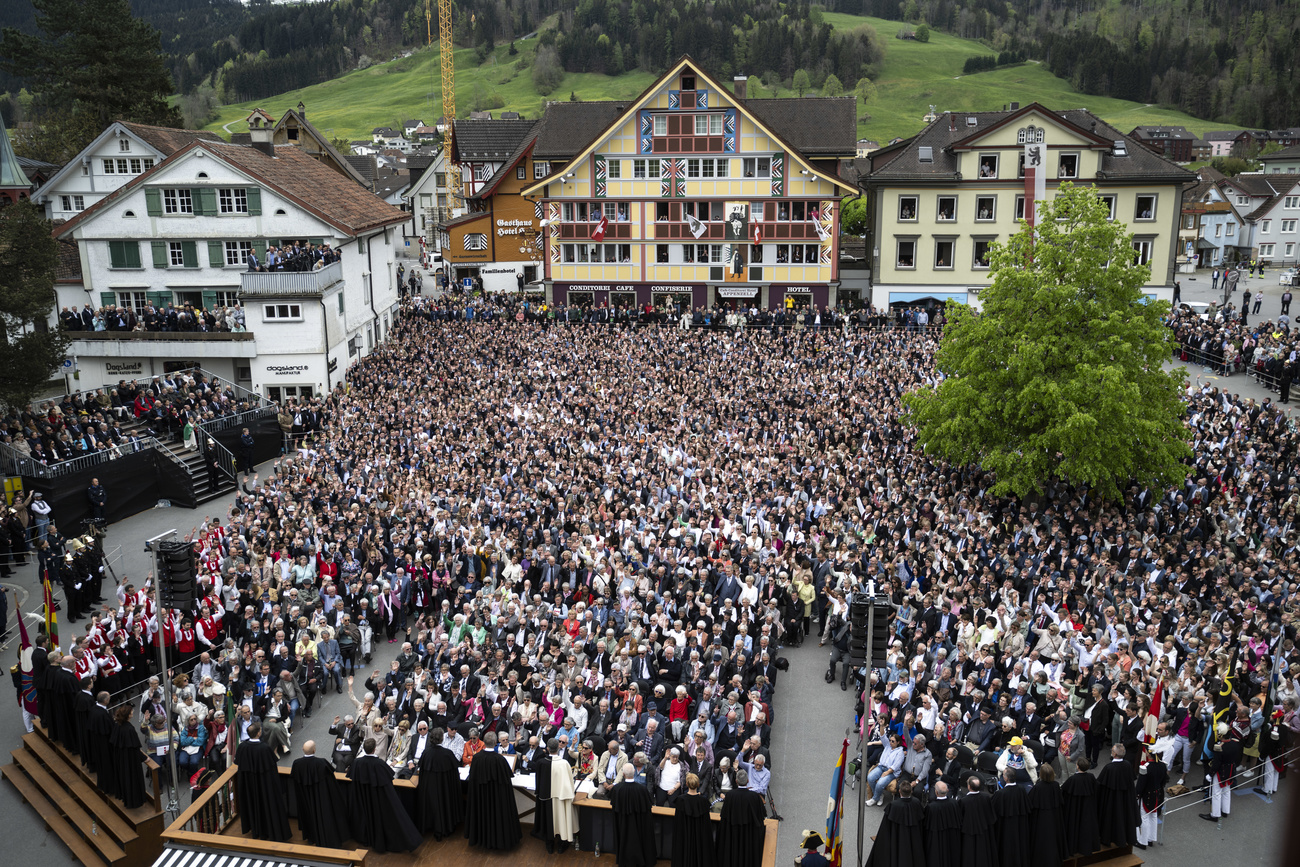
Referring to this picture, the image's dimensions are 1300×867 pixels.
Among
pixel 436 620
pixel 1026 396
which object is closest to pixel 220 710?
pixel 436 620

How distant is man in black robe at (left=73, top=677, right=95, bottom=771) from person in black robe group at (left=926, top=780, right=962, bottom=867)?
41.5ft

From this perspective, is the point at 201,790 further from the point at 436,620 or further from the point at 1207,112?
the point at 1207,112

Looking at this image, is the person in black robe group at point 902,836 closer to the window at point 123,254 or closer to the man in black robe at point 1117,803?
the man in black robe at point 1117,803

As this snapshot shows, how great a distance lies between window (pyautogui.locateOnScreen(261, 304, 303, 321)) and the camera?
36.3 m

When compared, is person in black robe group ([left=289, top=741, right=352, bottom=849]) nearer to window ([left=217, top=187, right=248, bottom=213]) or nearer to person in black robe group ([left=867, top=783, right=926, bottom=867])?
person in black robe group ([left=867, top=783, right=926, bottom=867])

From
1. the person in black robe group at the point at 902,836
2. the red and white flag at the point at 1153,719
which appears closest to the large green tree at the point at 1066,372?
the red and white flag at the point at 1153,719

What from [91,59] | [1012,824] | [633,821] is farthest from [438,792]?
[91,59]

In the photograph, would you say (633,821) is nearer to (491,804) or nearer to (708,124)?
(491,804)

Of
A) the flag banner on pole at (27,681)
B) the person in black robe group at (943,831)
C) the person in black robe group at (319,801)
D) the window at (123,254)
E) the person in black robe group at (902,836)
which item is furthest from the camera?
the window at (123,254)

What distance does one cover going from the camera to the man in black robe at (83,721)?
1532 centimetres

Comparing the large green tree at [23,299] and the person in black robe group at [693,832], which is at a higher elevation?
the large green tree at [23,299]

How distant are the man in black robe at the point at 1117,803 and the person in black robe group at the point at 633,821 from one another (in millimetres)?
6095

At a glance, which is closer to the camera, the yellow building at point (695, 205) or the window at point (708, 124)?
the window at point (708, 124)

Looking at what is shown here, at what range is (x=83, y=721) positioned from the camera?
50.7ft
